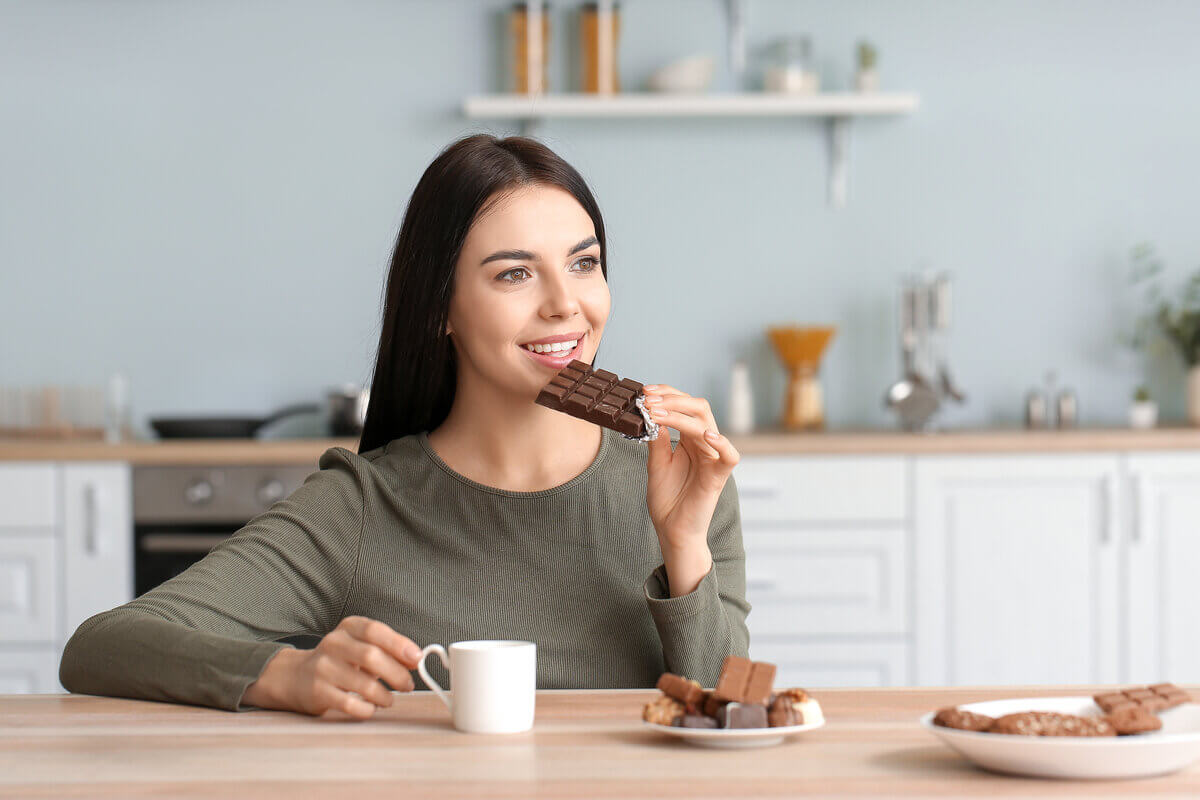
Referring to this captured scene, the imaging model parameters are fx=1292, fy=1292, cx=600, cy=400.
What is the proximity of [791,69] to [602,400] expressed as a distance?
2.46 metres

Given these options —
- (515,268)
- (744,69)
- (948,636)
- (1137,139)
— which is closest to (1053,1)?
(1137,139)

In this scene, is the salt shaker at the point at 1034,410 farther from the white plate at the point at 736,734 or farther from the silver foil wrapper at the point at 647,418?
the white plate at the point at 736,734

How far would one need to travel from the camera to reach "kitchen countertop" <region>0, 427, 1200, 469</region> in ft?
10.2

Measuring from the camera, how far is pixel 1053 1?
12.1 feet

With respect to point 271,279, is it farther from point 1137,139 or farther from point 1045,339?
point 1137,139

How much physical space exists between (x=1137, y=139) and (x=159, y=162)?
2.80 metres

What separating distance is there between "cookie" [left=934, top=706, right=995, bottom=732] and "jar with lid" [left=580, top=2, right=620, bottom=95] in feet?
9.43

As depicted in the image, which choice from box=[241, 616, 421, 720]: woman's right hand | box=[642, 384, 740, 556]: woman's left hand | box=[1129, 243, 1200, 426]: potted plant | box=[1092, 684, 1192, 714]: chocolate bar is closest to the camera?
box=[1092, 684, 1192, 714]: chocolate bar

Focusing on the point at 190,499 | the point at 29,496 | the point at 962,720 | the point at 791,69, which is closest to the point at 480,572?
the point at 962,720

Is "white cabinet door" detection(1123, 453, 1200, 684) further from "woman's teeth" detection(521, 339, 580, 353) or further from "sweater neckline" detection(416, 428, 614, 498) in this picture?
"woman's teeth" detection(521, 339, 580, 353)

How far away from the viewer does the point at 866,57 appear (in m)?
3.59

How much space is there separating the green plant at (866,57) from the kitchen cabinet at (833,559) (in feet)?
3.84

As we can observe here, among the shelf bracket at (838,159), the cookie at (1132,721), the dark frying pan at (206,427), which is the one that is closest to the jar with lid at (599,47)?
the shelf bracket at (838,159)

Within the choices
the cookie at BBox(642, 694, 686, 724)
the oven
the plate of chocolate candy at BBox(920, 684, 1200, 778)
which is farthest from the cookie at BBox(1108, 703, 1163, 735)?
the oven
